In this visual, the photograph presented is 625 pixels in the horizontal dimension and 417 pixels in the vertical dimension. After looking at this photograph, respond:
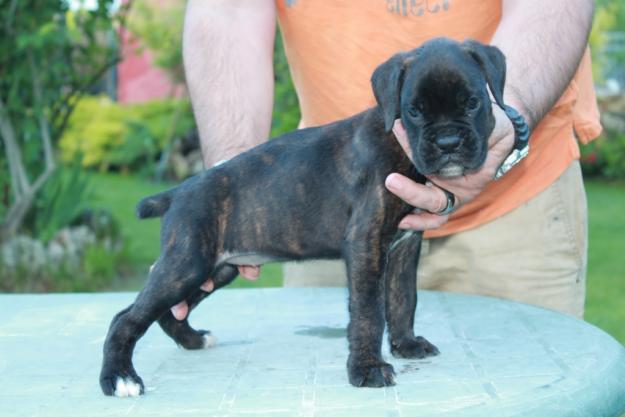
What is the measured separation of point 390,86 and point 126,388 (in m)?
1.16

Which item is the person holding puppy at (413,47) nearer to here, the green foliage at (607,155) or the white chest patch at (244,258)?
the white chest patch at (244,258)

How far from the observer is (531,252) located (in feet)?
13.8

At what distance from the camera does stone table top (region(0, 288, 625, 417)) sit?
259 cm

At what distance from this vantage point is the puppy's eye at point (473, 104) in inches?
113

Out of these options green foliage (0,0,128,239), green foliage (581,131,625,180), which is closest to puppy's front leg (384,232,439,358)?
green foliage (0,0,128,239)

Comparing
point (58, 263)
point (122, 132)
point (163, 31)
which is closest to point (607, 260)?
point (58, 263)

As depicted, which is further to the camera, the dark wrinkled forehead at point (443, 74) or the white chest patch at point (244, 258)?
the white chest patch at point (244, 258)

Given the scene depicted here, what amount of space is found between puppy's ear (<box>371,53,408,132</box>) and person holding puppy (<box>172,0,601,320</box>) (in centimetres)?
87

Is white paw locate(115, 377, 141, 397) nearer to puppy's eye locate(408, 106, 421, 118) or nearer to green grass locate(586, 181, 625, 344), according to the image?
puppy's eye locate(408, 106, 421, 118)

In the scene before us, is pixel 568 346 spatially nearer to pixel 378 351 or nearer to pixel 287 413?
pixel 378 351

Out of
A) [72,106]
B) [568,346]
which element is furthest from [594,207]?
[568,346]

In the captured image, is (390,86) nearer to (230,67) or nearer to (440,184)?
(440,184)

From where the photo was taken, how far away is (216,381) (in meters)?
2.89

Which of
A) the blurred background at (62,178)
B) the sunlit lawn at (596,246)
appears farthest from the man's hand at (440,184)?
the blurred background at (62,178)
